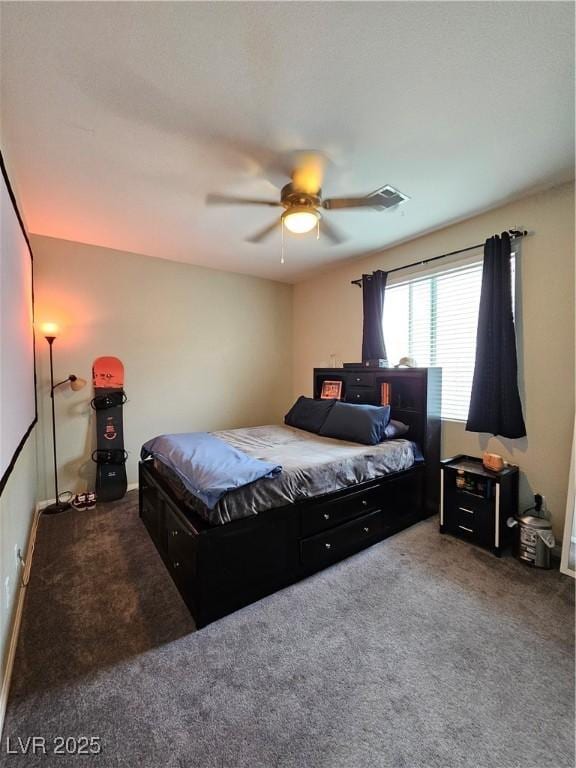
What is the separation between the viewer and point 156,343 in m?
3.86

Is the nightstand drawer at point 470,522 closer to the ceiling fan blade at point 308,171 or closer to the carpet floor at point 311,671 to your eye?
the carpet floor at point 311,671

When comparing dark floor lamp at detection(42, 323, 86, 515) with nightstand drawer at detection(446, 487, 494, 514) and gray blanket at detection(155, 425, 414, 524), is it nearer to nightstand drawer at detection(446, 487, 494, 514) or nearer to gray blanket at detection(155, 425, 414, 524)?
gray blanket at detection(155, 425, 414, 524)

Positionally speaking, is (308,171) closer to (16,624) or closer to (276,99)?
(276,99)

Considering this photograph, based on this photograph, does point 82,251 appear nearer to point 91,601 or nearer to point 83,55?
point 83,55

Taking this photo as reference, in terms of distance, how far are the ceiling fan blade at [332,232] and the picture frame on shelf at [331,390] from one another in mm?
1598

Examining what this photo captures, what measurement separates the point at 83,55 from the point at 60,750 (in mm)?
2744

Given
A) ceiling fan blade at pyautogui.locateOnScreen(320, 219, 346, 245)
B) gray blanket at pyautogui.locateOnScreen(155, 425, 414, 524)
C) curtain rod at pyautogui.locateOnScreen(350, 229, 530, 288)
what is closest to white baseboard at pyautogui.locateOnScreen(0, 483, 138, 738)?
gray blanket at pyautogui.locateOnScreen(155, 425, 414, 524)

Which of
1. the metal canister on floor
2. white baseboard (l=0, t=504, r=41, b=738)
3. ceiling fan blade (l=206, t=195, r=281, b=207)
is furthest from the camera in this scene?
ceiling fan blade (l=206, t=195, r=281, b=207)

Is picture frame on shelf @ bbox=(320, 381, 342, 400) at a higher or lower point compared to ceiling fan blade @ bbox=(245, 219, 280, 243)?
lower

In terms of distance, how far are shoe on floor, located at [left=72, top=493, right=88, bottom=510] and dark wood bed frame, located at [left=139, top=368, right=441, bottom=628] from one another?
76cm

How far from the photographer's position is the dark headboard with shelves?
3.00 m

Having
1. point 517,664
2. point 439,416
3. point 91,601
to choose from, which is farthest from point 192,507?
point 439,416

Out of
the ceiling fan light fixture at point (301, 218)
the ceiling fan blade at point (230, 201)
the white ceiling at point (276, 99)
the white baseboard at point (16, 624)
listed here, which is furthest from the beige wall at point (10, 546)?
the ceiling fan light fixture at point (301, 218)

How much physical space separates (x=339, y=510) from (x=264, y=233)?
2.60 metres
